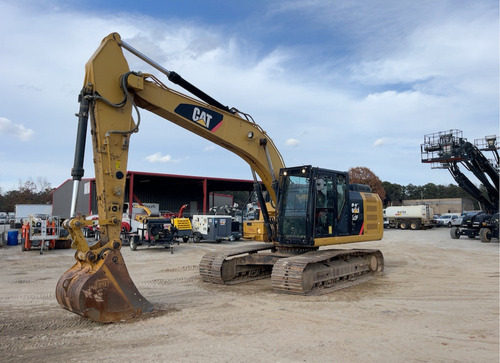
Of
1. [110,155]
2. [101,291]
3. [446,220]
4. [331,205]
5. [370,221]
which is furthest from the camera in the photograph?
[446,220]

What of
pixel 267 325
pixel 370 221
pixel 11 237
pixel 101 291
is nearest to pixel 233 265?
pixel 267 325

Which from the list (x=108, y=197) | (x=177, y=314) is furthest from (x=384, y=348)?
(x=108, y=197)

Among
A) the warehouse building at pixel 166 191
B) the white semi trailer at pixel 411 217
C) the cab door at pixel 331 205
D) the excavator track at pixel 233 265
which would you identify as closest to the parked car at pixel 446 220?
the white semi trailer at pixel 411 217

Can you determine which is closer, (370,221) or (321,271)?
(321,271)

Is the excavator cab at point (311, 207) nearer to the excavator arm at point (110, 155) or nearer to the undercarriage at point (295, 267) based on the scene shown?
the undercarriage at point (295, 267)

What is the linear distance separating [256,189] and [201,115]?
114 inches

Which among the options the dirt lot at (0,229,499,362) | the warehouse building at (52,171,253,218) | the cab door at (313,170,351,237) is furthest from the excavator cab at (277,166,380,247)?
the warehouse building at (52,171,253,218)

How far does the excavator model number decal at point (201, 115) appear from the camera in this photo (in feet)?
25.2

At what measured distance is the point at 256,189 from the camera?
10.2m

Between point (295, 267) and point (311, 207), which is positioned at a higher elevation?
point (311, 207)

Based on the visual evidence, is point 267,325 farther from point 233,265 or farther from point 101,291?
point 233,265

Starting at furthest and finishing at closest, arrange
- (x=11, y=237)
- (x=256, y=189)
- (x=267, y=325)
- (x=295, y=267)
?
1. (x=11, y=237)
2. (x=256, y=189)
3. (x=295, y=267)
4. (x=267, y=325)

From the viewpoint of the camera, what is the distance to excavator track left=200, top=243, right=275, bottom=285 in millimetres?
9742

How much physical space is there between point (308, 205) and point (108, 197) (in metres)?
4.45
